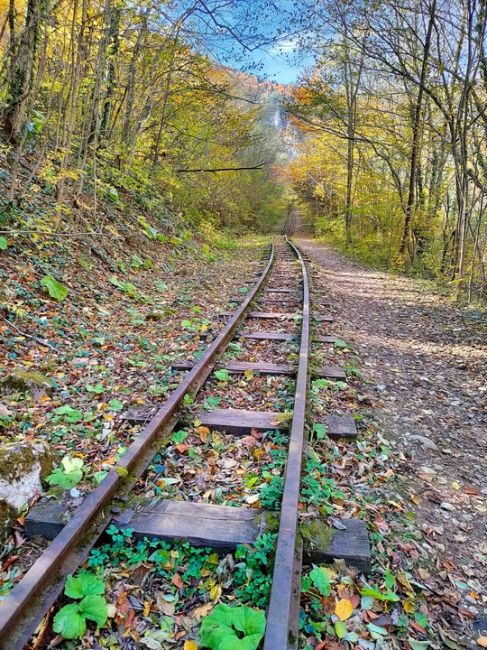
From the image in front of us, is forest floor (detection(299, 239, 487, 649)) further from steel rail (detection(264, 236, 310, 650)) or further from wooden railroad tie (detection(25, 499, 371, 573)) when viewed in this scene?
steel rail (detection(264, 236, 310, 650))

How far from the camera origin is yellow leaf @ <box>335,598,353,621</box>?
2.07m

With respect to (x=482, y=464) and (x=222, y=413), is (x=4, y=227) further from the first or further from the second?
(x=482, y=464)

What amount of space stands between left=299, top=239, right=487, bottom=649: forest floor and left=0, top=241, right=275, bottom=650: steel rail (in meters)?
1.78

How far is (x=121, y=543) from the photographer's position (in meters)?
2.37

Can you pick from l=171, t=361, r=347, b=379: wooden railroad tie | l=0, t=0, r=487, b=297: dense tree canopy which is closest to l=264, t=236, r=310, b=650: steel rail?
l=171, t=361, r=347, b=379: wooden railroad tie

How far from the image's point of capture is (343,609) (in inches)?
82.2

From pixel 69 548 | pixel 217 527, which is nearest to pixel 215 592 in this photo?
pixel 217 527

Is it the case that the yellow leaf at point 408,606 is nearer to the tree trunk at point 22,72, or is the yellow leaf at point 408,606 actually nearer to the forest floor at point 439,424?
the forest floor at point 439,424

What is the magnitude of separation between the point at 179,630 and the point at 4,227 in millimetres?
6012

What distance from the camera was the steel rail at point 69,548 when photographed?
1.80m

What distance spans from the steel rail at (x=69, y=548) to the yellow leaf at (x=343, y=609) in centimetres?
128

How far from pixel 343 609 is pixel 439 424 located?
8.32 ft

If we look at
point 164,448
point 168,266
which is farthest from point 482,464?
point 168,266

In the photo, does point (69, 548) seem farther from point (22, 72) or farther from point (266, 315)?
point (22, 72)
